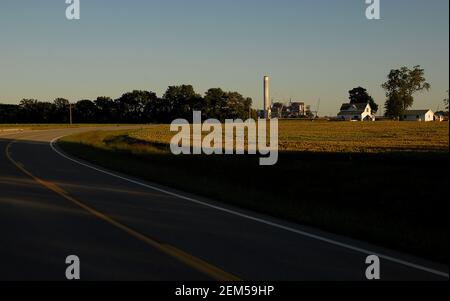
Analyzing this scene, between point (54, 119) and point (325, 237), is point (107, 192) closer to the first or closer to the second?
point (325, 237)

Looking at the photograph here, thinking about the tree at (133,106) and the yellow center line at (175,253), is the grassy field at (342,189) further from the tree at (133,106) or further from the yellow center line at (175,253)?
the tree at (133,106)

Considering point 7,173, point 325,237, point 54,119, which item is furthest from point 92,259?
point 54,119

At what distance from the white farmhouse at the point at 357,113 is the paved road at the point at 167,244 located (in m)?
A: 142

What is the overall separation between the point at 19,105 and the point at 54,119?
33.7ft

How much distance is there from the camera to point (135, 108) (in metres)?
131

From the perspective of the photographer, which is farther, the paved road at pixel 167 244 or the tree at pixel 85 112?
the tree at pixel 85 112

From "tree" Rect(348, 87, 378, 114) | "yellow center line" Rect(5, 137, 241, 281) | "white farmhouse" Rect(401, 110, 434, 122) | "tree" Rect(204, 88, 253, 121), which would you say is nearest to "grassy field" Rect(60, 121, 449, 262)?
"yellow center line" Rect(5, 137, 241, 281)

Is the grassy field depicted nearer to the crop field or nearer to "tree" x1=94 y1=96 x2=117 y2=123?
the crop field

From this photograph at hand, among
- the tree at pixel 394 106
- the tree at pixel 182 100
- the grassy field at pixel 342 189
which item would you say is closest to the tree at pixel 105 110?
the tree at pixel 182 100

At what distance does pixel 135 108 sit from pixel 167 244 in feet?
411

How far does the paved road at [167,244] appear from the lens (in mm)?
6797

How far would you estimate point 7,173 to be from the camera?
1923 centimetres
